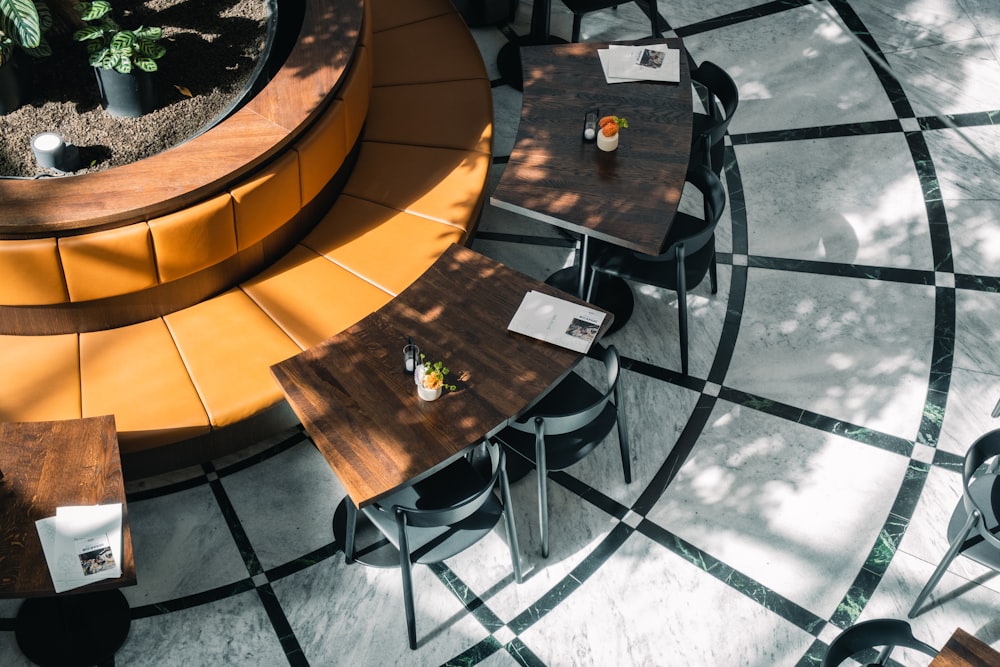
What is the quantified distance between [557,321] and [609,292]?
1087mm

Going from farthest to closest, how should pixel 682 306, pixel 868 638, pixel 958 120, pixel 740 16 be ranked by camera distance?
pixel 740 16 → pixel 958 120 → pixel 682 306 → pixel 868 638

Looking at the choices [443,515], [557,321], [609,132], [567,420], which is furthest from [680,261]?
[443,515]

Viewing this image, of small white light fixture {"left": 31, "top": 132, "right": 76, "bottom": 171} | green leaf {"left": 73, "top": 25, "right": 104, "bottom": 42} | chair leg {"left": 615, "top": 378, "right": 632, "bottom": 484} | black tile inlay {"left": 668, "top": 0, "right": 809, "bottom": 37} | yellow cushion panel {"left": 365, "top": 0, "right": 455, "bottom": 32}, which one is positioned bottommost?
chair leg {"left": 615, "top": 378, "right": 632, "bottom": 484}

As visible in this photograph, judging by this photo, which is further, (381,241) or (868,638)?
(381,241)

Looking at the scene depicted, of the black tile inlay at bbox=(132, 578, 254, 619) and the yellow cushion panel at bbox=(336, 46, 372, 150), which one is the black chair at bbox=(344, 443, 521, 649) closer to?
the black tile inlay at bbox=(132, 578, 254, 619)

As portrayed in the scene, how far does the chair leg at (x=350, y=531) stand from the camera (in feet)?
12.1

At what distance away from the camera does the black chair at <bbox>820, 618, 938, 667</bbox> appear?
2939mm

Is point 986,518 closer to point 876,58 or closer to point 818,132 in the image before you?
point 818,132

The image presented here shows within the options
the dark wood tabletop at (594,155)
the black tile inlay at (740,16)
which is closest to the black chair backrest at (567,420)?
the dark wood tabletop at (594,155)

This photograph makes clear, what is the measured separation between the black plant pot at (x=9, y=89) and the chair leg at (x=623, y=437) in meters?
2.83

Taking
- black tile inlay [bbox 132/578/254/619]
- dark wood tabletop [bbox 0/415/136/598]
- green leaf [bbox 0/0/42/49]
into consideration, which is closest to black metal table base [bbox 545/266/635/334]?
black tile inlay [bbox 132/578/254/619]

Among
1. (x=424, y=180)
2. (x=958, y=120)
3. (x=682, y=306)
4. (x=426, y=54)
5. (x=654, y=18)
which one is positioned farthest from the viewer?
(x=654, y=18)

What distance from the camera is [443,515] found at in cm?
318

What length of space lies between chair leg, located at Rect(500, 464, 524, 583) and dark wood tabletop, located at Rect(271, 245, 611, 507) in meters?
0.29
